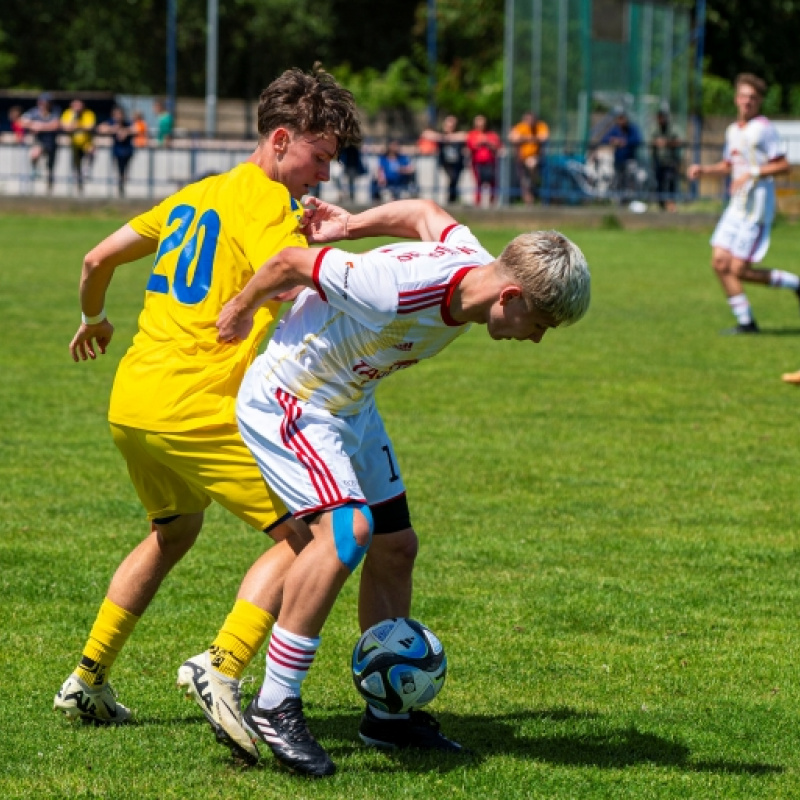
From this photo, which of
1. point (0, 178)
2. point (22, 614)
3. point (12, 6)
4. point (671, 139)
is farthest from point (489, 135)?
point (12, 6)

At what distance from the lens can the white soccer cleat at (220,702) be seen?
14.6 ft

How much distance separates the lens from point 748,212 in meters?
15.2

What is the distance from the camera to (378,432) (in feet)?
15.7

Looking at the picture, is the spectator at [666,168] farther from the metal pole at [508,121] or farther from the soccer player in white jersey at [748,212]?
the soccer player in white jersey at [748,212]

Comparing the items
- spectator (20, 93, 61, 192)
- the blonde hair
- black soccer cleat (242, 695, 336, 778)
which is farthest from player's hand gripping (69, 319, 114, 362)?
spectator (20, 93, 61, 192)

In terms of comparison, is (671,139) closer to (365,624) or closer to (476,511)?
(476,511)

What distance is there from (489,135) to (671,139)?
4.09 metres

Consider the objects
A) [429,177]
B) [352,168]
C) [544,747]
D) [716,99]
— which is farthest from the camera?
[716,99]

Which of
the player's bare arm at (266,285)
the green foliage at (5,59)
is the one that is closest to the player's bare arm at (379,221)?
the player's bare arm at (266,285)

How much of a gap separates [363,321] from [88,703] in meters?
1.68

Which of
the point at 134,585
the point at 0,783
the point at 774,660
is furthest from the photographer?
the point at 774,660

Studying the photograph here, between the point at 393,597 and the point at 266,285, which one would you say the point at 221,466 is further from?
the point at 393,597

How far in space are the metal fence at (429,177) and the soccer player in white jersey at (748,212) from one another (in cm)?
1536

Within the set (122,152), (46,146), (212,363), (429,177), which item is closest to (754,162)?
(212,363)
